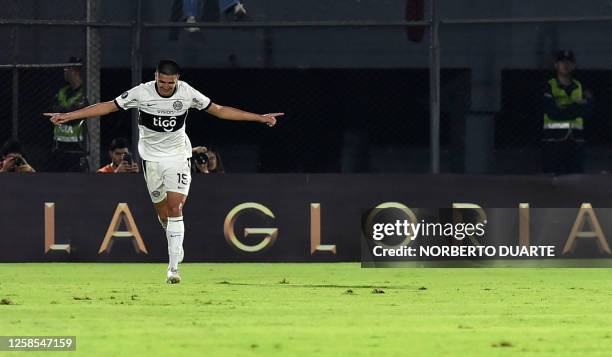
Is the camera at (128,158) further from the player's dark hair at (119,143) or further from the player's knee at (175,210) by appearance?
the player's knee at (175,210)

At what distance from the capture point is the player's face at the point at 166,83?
15.3 m

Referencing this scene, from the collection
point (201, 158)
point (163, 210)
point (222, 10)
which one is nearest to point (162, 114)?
point (163, 210)

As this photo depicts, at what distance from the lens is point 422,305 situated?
498 inches

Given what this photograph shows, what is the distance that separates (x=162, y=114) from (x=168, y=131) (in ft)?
0.59

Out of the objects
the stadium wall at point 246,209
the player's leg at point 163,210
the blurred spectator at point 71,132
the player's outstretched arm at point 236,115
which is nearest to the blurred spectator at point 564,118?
the stadium wall at point 246,209

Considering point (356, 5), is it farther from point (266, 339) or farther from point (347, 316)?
point (266, 339)

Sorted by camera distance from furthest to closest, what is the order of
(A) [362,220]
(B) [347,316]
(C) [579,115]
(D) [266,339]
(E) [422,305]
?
1. (C) [579,115]
2. (A) [362,220]
3. (E) [422,305]
4. (B) [347,316]
5. (D) [266,339]

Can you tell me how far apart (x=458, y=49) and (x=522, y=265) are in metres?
4.27

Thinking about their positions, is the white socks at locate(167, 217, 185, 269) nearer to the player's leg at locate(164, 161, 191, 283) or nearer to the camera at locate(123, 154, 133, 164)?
the player's leg at locate(164, 161, 191, 283)

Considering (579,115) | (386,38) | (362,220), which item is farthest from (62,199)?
(579,115)

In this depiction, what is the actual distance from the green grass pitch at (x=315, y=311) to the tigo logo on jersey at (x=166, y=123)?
155cm

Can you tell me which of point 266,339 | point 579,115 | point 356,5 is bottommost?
point 266,339

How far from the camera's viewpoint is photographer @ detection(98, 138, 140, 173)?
20.3 m

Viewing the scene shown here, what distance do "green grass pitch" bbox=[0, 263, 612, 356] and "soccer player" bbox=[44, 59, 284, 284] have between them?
Answer: 2.35ft
